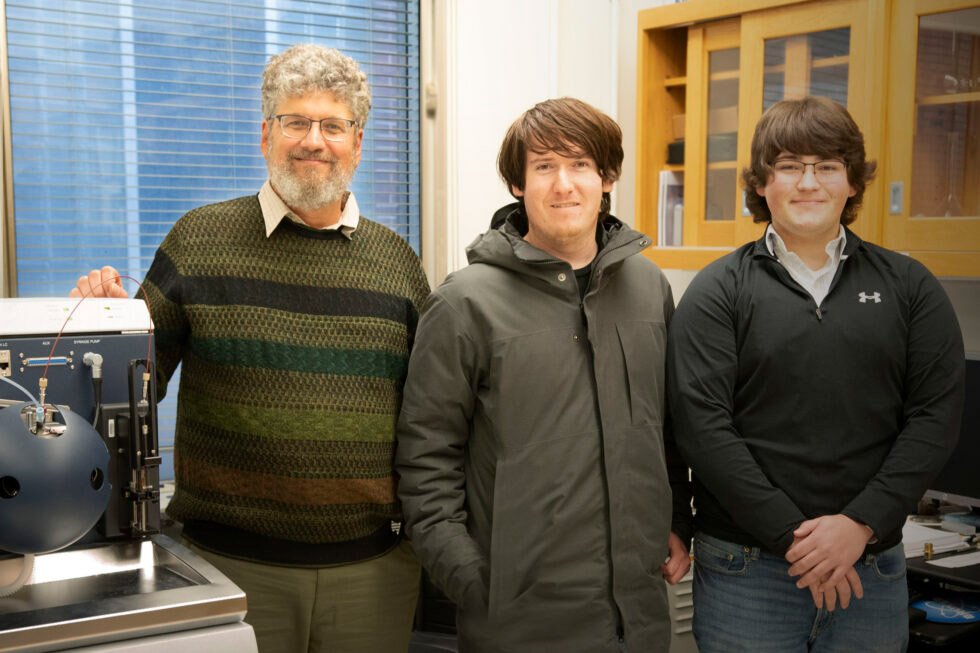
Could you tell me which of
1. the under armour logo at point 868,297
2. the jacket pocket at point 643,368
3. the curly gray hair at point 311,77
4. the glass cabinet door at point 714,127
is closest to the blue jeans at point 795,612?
the jacket pocket at point 643,368

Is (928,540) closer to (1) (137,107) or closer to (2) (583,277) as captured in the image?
(2) (583,277)

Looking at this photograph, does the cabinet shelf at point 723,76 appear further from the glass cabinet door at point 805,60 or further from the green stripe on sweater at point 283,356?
the green stripe on sweater at point 283,356

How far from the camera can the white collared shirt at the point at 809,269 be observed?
1.55m

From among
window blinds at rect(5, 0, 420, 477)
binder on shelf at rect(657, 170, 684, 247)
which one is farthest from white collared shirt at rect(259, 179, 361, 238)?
binder on shelf at rect(657, 170, 684, 247)

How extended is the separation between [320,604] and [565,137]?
93 cm

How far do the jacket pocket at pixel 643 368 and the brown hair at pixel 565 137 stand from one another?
28cm

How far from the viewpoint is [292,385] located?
5.26 ft

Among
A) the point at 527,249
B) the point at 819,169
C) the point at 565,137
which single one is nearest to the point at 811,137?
the point at 819,169

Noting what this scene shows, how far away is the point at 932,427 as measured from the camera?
148 centimetres

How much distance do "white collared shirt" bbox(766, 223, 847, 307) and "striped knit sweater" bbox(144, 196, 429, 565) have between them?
0.70 m

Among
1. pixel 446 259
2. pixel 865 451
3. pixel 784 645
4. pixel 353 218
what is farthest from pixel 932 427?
pixel 446 259

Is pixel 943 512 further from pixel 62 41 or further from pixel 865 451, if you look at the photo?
pixel 62 41

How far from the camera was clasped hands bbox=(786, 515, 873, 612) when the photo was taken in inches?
56.9

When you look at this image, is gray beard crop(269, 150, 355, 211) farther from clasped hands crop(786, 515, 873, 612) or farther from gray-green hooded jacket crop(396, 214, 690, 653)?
clasped hands crop(786, 515, 873, 612)
